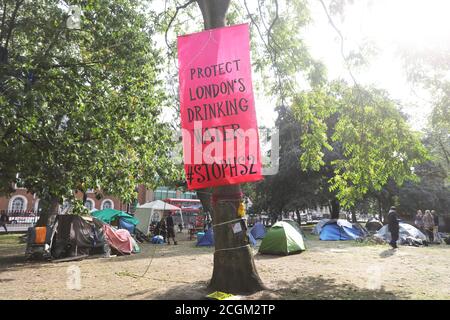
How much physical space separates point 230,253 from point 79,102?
235 inches

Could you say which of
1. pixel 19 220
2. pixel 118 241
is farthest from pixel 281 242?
pixel 19 220

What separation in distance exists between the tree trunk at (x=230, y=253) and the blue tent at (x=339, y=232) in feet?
48.8

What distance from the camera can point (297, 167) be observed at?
2895cm

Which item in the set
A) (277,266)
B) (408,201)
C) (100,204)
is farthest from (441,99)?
(100,204)

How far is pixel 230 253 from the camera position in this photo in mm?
7430

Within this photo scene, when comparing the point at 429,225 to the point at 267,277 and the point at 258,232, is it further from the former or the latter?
the point at 267,277

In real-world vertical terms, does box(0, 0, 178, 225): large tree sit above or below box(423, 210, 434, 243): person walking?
above

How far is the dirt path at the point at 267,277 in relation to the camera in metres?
7.63

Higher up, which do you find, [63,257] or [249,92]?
[249,92]

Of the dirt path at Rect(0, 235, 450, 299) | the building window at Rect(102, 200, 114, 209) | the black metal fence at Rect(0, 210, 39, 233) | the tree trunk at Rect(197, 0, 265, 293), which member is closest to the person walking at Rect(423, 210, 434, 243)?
the dirt path at Rect(0, 235, 450, 299)

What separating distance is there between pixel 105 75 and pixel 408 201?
26.8 meters

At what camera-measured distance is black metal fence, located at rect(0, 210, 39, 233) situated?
3516 cm

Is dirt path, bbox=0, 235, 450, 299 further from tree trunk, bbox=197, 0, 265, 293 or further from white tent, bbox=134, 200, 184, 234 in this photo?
white tent, bbox=134, 200, 184, 234

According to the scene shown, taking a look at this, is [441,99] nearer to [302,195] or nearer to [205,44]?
[205,44]
